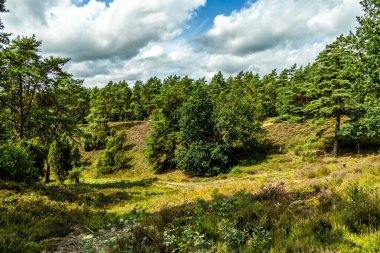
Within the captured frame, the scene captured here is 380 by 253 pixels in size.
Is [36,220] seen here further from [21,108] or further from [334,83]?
[334,83]

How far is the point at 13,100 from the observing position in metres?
21.0

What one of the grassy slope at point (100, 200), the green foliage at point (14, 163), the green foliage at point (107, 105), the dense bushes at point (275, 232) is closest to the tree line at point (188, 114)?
the green foliage at point (14, 163)

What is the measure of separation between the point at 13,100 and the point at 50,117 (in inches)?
171

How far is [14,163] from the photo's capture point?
17.1m

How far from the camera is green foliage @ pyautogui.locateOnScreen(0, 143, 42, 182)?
54.4 feet

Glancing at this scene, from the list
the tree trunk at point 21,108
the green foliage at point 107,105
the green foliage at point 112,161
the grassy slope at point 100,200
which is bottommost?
the green foliage at point 112,161

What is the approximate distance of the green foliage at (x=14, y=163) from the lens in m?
16.6

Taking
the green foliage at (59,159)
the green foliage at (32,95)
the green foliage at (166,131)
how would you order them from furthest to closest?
the green foliage at (166,131), the green foliage at (59,159), the green foliage at (32,95)

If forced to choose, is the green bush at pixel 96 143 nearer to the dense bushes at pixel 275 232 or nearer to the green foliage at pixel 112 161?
the green foliage at pixel 112 161

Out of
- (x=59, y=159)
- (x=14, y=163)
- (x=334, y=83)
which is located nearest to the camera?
(x=14, y=163)

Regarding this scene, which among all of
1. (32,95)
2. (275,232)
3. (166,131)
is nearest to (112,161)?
Answer: (166,131)

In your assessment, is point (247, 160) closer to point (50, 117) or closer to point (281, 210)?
point (50, 117)

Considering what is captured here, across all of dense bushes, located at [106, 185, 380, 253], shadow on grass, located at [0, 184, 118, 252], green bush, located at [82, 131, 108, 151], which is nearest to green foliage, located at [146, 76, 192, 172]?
green bush, located at [82, 131, 108, 151]

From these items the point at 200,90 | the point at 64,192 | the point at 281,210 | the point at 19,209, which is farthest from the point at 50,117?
the point at 200,90
